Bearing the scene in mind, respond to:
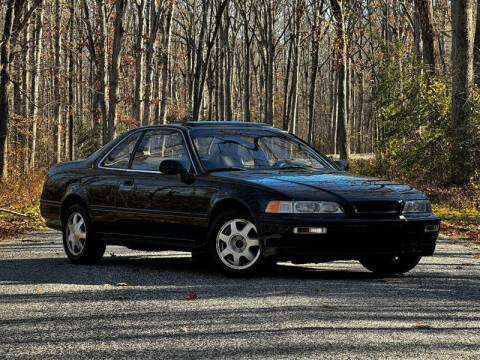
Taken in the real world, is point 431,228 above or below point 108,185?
below

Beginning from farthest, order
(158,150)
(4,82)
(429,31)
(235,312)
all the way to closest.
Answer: (429,31) < (4,82) < (158,150) < (235,312)

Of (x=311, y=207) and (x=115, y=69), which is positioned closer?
(x=311, y=207)

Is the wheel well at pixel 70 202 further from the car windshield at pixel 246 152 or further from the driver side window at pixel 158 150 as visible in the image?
the car windshield at pixel 246 152

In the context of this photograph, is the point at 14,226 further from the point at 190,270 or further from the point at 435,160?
the point at 435,160

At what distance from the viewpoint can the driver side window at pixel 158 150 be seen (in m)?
9.93

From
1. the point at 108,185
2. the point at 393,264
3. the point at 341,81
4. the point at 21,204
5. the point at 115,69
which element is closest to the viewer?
the point at 393,264

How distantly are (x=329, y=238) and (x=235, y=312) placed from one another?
1887mm

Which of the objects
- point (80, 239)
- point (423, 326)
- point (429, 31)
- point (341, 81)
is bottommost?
point (423, 326)

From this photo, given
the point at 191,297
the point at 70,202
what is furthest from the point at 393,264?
the point at 70,202

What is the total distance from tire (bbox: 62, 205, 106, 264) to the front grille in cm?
354

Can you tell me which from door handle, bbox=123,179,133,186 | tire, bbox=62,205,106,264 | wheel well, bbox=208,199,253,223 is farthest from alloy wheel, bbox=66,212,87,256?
wheel well, bbox=208,199,253,223

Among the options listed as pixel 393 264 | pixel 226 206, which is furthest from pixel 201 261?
pixel 393 264

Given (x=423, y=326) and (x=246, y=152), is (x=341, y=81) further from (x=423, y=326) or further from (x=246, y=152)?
(x=423, y=326)

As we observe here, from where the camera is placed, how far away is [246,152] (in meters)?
9.77
